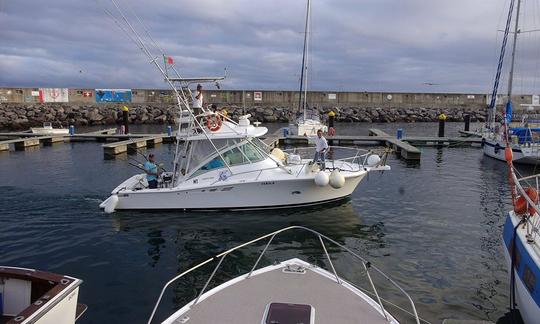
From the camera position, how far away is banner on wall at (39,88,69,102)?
55.0m

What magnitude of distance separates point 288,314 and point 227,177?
8.90 m

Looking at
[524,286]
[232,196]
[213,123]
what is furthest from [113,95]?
[524,286]

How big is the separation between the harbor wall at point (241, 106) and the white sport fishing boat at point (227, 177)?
36632 mm

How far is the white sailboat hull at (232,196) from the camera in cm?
1289

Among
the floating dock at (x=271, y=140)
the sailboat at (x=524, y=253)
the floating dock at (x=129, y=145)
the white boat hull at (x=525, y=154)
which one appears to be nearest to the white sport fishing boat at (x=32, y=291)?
the sailboat at (x=524, y=253)

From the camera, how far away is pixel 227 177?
43.1 feet

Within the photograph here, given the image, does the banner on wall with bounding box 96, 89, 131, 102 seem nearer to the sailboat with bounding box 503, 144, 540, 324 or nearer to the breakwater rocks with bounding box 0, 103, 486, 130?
the breakwater rocks with bounding box 0, 103, 486, 130

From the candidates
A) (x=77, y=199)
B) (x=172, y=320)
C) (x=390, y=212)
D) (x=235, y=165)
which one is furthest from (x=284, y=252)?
(x=77, y=199)

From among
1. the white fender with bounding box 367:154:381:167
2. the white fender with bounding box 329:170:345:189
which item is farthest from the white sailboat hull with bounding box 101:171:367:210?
the white fender with bounding box 367:154:381:167

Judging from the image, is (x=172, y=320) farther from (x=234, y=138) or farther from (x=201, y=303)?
(x=234, y=138)

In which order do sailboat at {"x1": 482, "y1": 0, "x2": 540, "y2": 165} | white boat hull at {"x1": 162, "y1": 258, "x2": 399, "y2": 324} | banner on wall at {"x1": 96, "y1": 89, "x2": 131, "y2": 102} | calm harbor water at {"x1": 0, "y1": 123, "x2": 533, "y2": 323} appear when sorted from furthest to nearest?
banner on wall at {"x1": 96, "y1": 89, "x2": 131, "y2": 102} → sailboat at {"x1": 482, "y1": 0, "x2": 540, "y2": 165} → calm harbor water at {"x1": 0, "y1": 123, "x2": 533, "y2": 323} → white boat hull at {"x1": 162, "y1": 258, "x2": 399, "y2": 324}

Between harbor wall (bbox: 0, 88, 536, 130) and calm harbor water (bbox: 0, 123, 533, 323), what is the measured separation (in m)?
35.7

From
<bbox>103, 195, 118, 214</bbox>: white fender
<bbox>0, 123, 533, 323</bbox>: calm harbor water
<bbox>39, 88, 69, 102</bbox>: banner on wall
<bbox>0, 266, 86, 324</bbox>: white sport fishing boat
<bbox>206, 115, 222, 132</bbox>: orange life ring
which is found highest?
<bbox>39, 88, 69, 102</bbox>: banner on wall

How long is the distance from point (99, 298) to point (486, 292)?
763 centimetres
